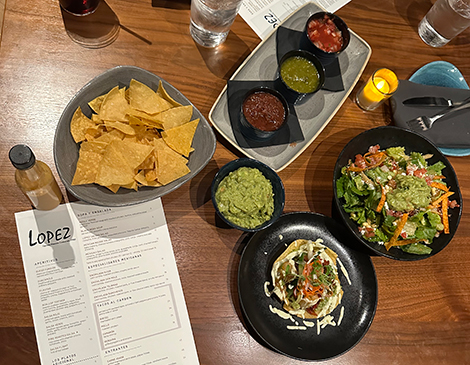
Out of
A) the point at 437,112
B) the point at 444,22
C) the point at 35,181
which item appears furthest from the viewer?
the point at 444,22

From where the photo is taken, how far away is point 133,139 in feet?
5.16

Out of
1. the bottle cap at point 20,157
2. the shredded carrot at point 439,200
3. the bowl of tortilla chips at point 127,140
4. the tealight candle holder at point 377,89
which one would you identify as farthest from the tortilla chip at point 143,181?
the shredded carrot at point 439,200

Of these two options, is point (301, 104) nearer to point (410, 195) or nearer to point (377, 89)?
point (377, 89)

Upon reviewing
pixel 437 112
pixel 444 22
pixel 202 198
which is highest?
pixel 444 22

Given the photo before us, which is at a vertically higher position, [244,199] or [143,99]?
[143,99]

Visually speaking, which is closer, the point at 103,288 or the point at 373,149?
the point at 103,288

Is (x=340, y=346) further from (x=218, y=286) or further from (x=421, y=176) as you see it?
(x=421, y=176)

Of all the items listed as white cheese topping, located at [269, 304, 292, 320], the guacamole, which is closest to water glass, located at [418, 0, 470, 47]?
the guacamole

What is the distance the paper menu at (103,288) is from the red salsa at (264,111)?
2.01 ft

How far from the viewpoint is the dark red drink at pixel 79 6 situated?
68.8 inches

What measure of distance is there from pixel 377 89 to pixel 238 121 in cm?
68

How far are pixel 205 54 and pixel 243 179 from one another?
0.69 meters

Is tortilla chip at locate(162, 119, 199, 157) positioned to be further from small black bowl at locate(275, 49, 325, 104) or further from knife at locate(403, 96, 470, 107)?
knife at locate(403, 96, 470, 107)

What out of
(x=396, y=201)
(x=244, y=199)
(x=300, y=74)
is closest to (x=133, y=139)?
(x=244, y=199)
